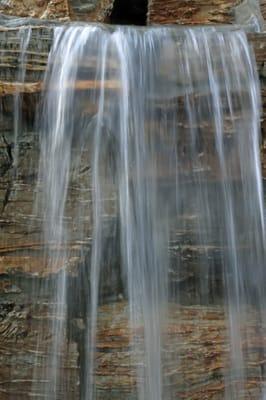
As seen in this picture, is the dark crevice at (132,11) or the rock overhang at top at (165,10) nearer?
the rock overhang at top at (165,10)

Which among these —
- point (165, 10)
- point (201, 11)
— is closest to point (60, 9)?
point (165, 10)

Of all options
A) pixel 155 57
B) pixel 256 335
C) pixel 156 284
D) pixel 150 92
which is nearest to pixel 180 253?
pixel 156 284

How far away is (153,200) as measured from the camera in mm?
4402

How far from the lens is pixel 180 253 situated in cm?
435

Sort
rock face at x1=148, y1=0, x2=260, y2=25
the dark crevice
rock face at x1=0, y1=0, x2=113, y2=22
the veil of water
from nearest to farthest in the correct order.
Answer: the veil of water, rock face at x1=0, y1=0, x2=113, y2=22, rock face at x1=148, y1=0, x2=260, y2=25, the dark crevice

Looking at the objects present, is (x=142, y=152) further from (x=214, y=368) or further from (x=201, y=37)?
(x=214, y=368)

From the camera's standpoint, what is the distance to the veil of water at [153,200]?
13.7ft

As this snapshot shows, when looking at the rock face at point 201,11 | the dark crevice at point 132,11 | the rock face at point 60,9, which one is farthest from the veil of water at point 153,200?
the dark crevice at point 132,11

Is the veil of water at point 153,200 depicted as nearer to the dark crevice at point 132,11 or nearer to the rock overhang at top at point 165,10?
the rock overhang at top at point 165,10

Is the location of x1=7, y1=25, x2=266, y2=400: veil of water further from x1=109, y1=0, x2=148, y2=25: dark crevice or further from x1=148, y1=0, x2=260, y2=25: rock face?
x1=109, y1=0, x2=148, y2=25: dark crevice

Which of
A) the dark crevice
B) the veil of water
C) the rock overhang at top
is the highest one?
the dark crevice

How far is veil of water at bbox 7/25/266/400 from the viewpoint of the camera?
165 inches

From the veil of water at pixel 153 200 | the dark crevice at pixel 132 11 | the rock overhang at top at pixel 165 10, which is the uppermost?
the dark crevice at pixel 132 11

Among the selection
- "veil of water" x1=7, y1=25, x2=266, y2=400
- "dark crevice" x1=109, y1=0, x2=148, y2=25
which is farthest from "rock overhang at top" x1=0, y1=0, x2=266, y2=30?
"veil of water" x1=7, y1=25, x2=266, y2=400
